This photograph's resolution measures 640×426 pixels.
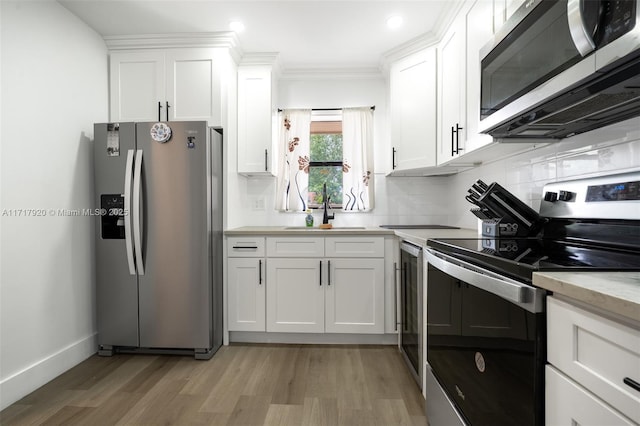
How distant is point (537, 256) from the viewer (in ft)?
3.34

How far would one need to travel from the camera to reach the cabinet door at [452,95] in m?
1.96

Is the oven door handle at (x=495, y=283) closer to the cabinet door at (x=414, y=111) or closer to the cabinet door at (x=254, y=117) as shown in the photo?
the cabinet door at (x=414, y=111)

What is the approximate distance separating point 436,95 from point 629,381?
7.38 ft

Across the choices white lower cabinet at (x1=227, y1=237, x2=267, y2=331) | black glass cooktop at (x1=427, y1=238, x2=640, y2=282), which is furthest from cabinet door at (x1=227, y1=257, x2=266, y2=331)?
black glass cooktop at (x1=427, y1=238, x2=640, y2=282)

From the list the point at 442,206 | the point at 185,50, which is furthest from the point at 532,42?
the point at 185,50

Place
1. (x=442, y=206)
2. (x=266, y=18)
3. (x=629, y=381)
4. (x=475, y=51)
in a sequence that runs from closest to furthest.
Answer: (x=629, y=381), (x=475, y=51), (x=266, y=18), (x=442, y=206)

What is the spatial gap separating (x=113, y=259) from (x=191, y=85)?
152cm

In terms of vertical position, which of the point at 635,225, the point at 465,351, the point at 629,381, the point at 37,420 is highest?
the point at 635,225

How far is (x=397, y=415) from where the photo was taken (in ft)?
5.38

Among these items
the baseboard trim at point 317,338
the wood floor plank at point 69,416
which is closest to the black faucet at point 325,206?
the baseboard trim at point 317,338

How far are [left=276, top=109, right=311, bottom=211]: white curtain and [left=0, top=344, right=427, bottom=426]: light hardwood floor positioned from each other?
1469mm

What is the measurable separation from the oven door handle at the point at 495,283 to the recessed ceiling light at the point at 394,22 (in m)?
1.83

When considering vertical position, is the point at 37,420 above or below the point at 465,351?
below

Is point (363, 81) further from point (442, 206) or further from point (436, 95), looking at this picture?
point (442, 206)
